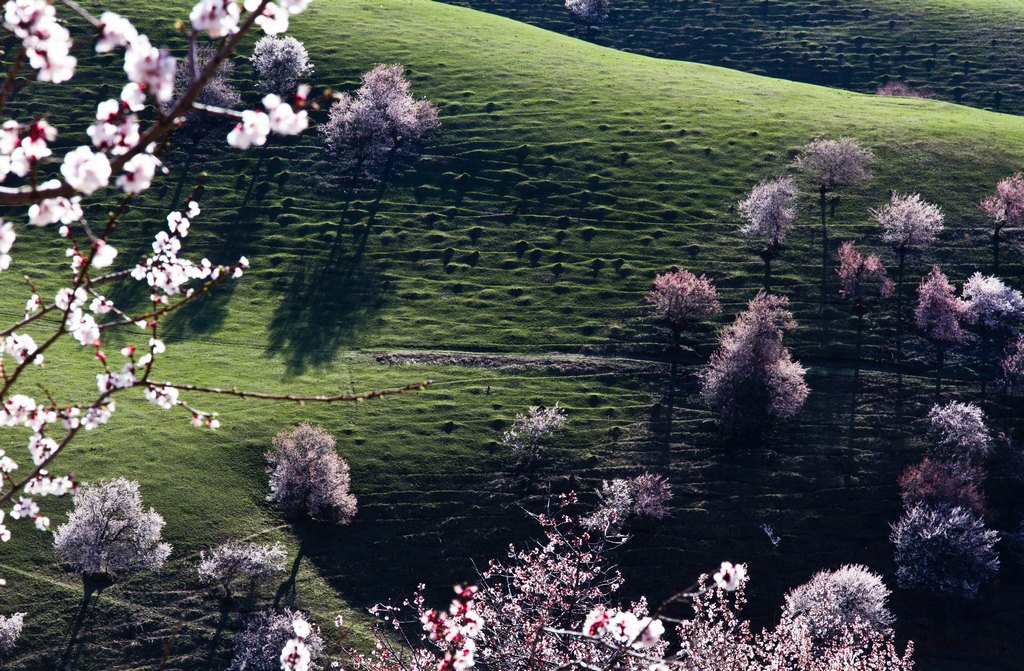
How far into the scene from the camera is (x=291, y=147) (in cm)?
8631

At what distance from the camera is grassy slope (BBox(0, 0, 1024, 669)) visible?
50438mm

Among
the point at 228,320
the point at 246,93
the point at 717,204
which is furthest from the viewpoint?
the point at 246,93

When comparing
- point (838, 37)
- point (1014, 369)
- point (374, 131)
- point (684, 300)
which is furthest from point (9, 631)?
point (838, 37)

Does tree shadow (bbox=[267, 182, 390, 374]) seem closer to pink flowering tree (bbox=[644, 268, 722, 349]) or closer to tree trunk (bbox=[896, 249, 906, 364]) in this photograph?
pink flowering tree (bbox=[644, 268, 722, 349])

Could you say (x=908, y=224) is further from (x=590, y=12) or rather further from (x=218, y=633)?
(x=590, y=12)

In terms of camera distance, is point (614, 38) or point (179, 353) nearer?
point (179, 353)

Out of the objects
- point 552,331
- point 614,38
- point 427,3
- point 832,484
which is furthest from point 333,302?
point 614,38

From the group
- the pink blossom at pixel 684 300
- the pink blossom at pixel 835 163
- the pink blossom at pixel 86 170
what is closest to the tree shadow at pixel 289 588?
the pink blossom at pixel 684 300

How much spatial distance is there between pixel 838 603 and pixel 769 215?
118 ft

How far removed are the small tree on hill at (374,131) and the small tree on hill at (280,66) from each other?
9.31 metres

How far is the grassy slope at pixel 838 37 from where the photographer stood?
108 meters

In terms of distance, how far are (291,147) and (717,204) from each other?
4277cm

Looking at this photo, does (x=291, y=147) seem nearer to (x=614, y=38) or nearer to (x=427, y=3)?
(x=427, y=3)

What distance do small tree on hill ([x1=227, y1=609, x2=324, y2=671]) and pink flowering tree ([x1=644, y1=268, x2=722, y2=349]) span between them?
111 ft
